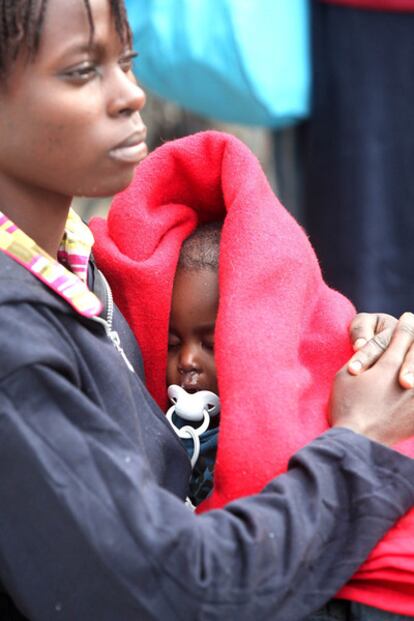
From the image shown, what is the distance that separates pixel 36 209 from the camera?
1440 mm

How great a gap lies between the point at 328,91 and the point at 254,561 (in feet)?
6.15

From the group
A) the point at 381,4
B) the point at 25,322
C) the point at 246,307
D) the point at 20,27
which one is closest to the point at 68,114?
the point at 20,27

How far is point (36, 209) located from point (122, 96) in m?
0.19

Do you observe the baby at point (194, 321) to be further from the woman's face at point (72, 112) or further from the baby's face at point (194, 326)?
the woman's face at point (72, 112)

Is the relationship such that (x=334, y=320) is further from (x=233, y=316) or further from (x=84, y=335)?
(x=84, y=335)

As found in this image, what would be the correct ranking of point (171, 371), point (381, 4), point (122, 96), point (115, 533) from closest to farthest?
point (115, 533), point (122, 96), point (171, 371), point (381, 4)

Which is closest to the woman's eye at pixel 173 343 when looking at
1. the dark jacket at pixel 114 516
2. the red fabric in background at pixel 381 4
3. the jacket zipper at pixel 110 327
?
the jacket zipper at pixel 110 327

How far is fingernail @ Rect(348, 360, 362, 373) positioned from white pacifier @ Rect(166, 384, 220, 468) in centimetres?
26

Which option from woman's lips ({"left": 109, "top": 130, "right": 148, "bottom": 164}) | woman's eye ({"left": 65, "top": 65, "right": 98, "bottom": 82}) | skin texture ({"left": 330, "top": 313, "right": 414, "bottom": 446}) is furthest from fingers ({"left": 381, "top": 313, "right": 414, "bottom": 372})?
woman's eye ({"left": 65, "top": 65, "right": 98, "bottom": 82})

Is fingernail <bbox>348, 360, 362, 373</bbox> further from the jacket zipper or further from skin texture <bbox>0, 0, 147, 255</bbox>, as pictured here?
skin texture <bbox>0, 0, 147, 255</bbox>

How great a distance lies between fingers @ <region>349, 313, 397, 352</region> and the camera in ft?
5.60

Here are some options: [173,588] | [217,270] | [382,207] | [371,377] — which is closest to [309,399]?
[371,377]

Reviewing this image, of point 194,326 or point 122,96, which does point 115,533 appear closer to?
point 122,96

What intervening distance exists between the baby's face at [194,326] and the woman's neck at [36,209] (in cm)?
41
